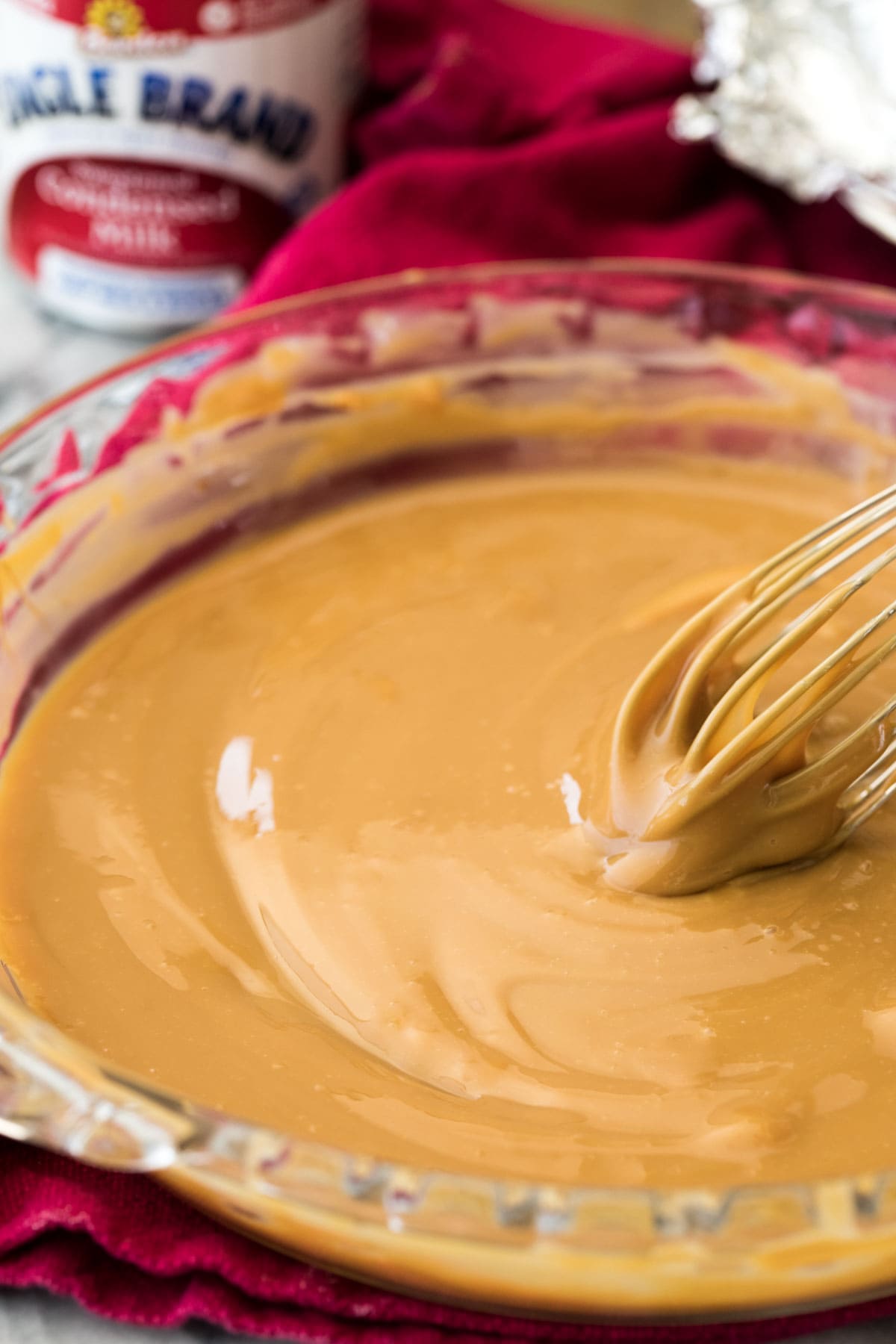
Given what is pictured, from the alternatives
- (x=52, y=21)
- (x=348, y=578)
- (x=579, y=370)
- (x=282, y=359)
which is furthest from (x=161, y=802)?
(x=52, y=21)

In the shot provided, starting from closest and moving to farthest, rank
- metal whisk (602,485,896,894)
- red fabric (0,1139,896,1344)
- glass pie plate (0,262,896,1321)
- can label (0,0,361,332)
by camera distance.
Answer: red fabric (0,1139,896,1344), metal whisk (602,485,896,894), glass pie plate (0,262,896,1321), can label (0,0,361,332)

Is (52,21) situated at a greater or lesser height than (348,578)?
A: greater

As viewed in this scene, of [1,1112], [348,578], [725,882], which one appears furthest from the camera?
[348,578]

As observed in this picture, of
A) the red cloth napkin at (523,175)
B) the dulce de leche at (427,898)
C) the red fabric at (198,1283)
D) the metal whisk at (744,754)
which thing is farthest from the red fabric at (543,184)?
the red fabric at (198,1283)

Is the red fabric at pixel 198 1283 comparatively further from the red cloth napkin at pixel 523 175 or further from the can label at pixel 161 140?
the can label at pixel 161 140

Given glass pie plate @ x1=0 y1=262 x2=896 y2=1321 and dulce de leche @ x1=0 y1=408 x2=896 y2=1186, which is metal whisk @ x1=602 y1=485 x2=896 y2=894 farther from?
glass pie plate @ x1=0 y1=262 x2=896 y2=1321

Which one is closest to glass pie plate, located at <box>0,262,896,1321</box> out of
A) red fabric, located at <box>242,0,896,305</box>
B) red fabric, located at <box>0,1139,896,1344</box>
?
red fabric, located at <box>0,1139,896,1344</box>

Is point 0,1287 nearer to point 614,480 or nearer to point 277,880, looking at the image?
point 277,880

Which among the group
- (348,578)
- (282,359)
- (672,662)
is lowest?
(672,662)
